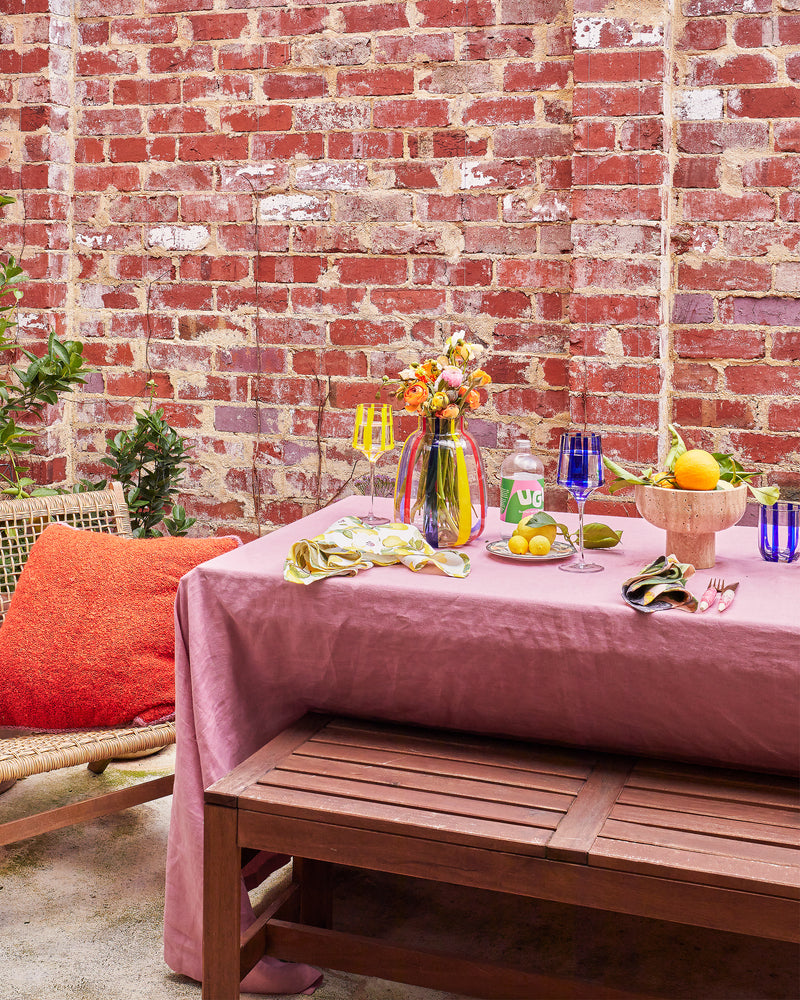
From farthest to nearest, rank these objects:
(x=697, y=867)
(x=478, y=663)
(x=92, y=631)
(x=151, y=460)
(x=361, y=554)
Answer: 1. (x=151, y=460)
2. (x=92, y=631)
3. (x=361, y=554)
4. (x=478, y=663)
5. (x=697, y=867)

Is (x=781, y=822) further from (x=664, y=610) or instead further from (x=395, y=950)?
(x=395, y=950)

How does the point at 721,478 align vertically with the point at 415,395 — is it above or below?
below

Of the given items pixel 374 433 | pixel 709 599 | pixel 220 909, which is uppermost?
pixel 374 433

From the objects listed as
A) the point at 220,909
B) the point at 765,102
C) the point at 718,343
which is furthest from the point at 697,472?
the point at 765,102

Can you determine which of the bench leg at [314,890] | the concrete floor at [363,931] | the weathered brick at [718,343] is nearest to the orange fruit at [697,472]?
the concrete floor at [363,931]

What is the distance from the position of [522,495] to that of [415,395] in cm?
Answer: 28

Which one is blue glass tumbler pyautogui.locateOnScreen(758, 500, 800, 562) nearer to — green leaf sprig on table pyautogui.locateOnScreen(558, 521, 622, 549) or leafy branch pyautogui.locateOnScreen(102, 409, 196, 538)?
green leaf sprig on table pyautogui.locateOnScreen(558, 521, 622, 549)

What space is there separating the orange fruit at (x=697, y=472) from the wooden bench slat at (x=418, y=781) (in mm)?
528

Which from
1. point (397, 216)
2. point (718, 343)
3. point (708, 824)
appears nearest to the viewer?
point (708, 824)

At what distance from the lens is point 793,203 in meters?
2.54

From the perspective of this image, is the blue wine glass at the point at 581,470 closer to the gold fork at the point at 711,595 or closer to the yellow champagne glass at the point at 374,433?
the gold fork at the point at 711,595

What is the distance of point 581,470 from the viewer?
1.73 m

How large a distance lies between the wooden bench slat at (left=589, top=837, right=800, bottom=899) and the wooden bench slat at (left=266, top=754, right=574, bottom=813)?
128 millimetres

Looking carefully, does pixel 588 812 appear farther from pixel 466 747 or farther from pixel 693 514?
pixel 693 514
